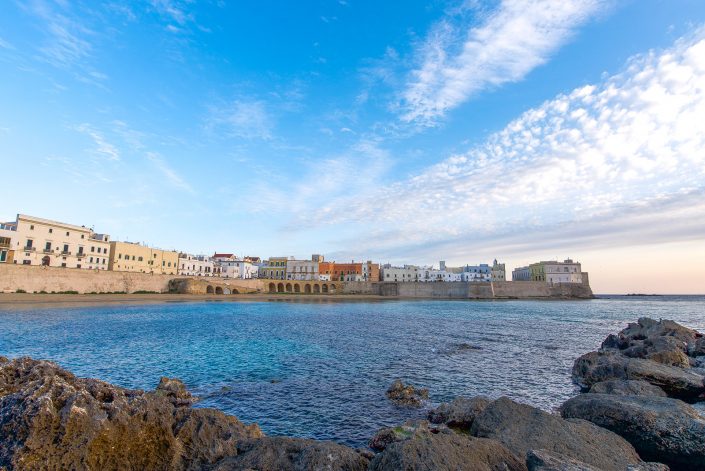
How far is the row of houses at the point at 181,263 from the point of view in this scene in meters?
70.1

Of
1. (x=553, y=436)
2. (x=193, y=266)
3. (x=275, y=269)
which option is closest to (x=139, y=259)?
(x=193, y=266)

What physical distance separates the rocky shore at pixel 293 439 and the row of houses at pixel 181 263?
7979 centimetres

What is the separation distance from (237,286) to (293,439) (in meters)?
106

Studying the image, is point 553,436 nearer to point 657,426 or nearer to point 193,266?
point 657,426

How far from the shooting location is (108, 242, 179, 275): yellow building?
3447 inches

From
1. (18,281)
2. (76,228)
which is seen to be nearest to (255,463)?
(18,281)

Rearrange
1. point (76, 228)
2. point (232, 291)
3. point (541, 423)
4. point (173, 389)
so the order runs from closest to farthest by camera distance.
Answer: point (541, 423), point (173, 389), point (76, 228), point (232, 291)

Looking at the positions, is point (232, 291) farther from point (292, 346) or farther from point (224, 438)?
point (224, 438)

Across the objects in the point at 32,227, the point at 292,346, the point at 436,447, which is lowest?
the point at 292,346

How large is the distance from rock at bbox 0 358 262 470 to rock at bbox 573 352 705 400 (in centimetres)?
1451

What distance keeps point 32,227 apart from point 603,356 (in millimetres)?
90396

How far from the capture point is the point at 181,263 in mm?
107375

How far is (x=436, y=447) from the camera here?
230 inches

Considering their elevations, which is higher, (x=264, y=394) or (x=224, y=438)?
(x=224, y=438)
